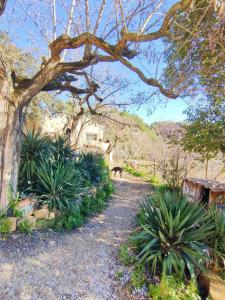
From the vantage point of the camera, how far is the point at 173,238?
456 cm

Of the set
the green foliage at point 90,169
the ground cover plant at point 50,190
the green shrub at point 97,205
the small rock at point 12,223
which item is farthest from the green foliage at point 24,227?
the green foliage at point 90,169

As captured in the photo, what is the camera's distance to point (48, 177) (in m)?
6.18

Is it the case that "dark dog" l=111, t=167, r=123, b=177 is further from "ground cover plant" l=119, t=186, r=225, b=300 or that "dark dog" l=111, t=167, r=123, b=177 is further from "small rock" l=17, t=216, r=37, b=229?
"small rock" l=17, t=216, r=37, b=229

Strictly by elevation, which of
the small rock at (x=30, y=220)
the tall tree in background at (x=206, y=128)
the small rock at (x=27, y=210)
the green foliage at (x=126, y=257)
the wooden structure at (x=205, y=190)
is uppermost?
the tall tree in background at (x=206, y=128)

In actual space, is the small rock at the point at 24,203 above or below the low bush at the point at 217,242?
above

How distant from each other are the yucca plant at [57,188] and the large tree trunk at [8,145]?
33.3 inches

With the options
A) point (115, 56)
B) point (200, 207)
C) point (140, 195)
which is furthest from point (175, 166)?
point (115, 56)

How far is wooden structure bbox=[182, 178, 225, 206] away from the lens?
27.6 ft

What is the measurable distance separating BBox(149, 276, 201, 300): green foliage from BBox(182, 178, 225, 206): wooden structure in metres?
3.70

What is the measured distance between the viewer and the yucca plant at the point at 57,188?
600 cm

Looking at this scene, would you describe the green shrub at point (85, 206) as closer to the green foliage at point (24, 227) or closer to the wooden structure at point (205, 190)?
the green foliage at point (24, 227)

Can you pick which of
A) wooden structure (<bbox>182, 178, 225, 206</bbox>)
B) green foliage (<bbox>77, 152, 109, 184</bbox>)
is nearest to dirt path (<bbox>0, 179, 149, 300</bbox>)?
green foliage (<bbox>77, 152, 109, 184</bbox>)

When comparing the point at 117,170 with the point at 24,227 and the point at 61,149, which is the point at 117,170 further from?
the point at 24,227

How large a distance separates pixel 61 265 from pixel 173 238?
7.28 feet
